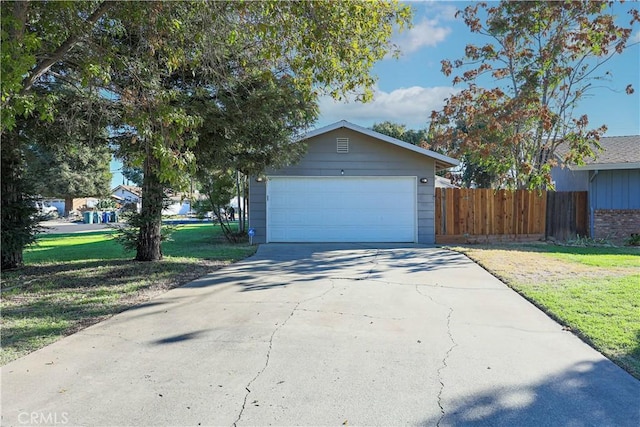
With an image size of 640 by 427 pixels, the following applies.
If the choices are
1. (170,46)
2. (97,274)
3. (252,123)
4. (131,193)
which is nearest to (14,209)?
(97,274)

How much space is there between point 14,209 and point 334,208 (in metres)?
8.40

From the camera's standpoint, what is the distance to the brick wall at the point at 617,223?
589 inches

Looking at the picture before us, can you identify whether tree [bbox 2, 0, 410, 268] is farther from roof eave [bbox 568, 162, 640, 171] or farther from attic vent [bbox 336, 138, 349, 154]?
roof eave [bbox 568, 162, 640, 171]

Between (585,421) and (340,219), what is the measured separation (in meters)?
10.9

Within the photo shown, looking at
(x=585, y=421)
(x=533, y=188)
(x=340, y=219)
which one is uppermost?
(x=533, y=188)

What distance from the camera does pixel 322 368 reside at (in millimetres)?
3812

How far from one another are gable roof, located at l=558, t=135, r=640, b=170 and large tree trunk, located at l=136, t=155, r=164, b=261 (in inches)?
545

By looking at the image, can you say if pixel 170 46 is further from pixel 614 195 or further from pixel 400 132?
pixel 400 132

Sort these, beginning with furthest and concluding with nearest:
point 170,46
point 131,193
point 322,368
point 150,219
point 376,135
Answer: point 131,193
point 376,135
point 150,219
point 170,46
point 322,368

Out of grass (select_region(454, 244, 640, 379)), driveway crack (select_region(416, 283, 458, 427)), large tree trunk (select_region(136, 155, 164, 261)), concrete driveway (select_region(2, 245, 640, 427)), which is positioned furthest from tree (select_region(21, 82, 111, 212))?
grass (select_region(454, 244, 640, 379))

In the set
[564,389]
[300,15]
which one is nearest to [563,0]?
[300,15]

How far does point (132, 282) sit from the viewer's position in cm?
761

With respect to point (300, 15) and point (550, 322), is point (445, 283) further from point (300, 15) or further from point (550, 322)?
point (300, 15)

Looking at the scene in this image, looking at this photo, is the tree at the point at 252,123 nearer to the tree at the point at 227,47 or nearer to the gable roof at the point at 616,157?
the tree at the point at 227,47
